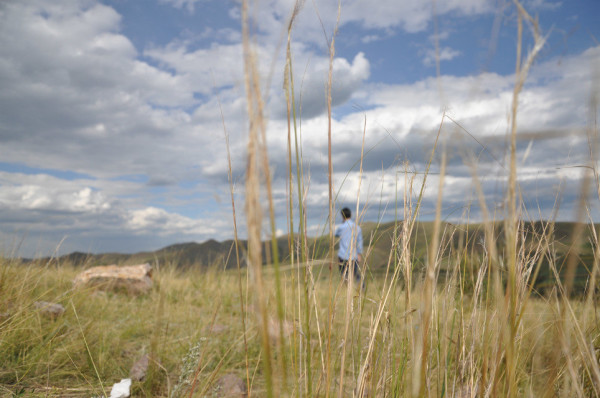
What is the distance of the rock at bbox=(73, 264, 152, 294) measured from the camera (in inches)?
243

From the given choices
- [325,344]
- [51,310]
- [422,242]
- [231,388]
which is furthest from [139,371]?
[422,242]

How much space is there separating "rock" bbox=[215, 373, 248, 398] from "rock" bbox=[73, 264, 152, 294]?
4352 millimetres

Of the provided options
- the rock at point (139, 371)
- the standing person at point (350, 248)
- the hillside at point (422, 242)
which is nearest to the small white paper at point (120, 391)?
the rock at point (139, 371)

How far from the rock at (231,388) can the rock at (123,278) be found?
435 cm

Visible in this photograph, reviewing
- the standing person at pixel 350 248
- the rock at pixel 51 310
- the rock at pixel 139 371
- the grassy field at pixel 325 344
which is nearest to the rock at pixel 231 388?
the grassy field at pixel 325 344

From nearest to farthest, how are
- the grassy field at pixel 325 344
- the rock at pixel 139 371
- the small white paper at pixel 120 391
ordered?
the grassy field at pixel 325 344, the small white paper at pixel 120 391, the rock at pixel 139 371

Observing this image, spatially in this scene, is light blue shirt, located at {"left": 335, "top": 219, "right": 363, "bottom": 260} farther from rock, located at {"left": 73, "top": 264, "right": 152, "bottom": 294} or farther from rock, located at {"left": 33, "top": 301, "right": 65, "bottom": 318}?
rock, located at {"left": 73, "top": 264, "right": 152, "bottom": 294}

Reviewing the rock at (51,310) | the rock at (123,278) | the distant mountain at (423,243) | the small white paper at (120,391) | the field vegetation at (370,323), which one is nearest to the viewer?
the field vegetation at (370,323)

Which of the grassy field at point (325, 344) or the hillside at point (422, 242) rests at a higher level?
the hillside at point (422, 242)

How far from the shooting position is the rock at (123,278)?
20.2 feet

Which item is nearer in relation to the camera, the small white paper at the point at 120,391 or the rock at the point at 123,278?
the small white paper at the point at 120,391

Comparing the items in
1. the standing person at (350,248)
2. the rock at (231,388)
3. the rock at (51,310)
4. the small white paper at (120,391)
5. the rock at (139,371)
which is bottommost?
the rock at (231,388)

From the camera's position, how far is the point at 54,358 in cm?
248

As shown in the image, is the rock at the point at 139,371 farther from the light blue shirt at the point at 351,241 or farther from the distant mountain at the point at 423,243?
the light blue shirt at the point at 351,241
